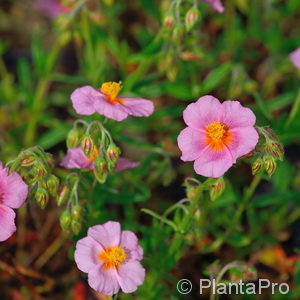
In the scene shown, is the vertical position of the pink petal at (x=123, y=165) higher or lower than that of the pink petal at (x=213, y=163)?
lower

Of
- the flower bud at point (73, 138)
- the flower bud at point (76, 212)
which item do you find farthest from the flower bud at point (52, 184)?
the flower bud at point (73, 138)

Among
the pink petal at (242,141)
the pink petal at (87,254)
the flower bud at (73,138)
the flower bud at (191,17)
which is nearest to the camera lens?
the pink petal at (242,141)

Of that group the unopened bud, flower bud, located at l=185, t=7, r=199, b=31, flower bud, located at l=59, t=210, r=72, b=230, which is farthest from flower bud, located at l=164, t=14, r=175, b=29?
flower bud, located at l=59, t=210, r=72, b=230

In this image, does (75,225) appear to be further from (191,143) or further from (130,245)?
(191,143)

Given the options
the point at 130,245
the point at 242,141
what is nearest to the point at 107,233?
the point at 130,245

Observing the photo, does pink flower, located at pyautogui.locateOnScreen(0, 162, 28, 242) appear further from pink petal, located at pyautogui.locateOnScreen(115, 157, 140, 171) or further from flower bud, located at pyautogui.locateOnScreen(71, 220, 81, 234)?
pink petal, located at pyautogui.locateOnScreen(115, 157, 140, 171)

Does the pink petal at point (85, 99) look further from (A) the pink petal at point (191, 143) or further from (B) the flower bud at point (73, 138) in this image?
(A) the pink petal at point (191, 143)

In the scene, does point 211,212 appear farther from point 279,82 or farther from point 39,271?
point 279,82
